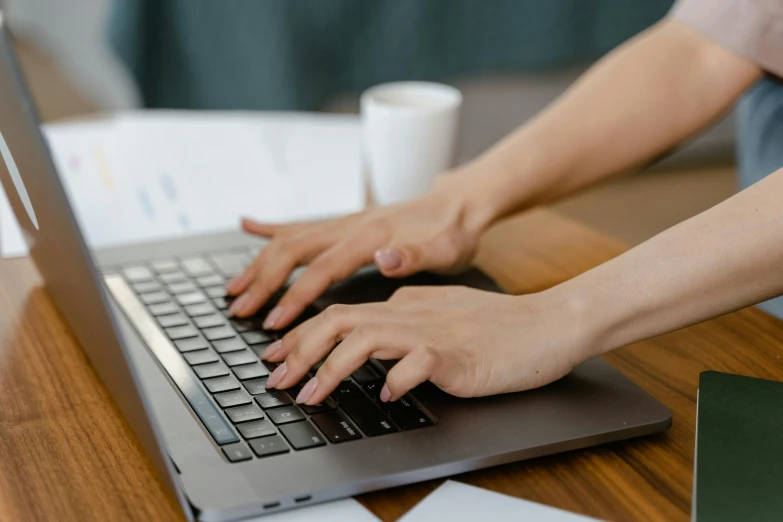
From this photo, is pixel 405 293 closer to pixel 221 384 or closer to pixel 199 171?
pixel 221 384

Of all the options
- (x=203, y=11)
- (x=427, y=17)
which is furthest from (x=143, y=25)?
(x=427, y=17)

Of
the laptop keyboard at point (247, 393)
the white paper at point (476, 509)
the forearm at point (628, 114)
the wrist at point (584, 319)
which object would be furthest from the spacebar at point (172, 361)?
the forearm at point (628, 114)

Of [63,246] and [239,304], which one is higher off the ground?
[63,246]

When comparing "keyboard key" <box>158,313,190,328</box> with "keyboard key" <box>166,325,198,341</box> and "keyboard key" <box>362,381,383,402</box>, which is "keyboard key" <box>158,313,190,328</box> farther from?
"keyboard key" <box>362,381,383,402</box>

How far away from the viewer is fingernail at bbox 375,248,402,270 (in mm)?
730

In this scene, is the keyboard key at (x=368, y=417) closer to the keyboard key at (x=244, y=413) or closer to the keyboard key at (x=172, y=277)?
the keyboard key at (x=244, y=413)

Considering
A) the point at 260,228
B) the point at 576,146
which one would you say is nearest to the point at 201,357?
the point at 260,228

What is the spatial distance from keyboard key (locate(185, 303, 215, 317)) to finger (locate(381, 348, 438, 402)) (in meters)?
0.21

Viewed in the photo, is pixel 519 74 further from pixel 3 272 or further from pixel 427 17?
pixel 3 272

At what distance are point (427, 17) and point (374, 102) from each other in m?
1.11

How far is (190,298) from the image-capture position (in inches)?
28.7

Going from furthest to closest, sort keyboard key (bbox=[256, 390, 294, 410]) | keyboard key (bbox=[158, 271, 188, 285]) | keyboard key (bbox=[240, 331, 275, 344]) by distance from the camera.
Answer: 1. keyboard key (bbox=[158, 271, 188, 285])
2. keyboard key (bbox=[240, 331, 275, 344])
3. keyboard key (bbox=[256, 390, 294, 410])

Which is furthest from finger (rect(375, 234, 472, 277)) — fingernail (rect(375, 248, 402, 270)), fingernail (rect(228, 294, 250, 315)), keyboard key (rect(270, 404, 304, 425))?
keyboard key (rect(270, 404, 304, 425))

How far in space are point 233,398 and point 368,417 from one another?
0.09 metres
